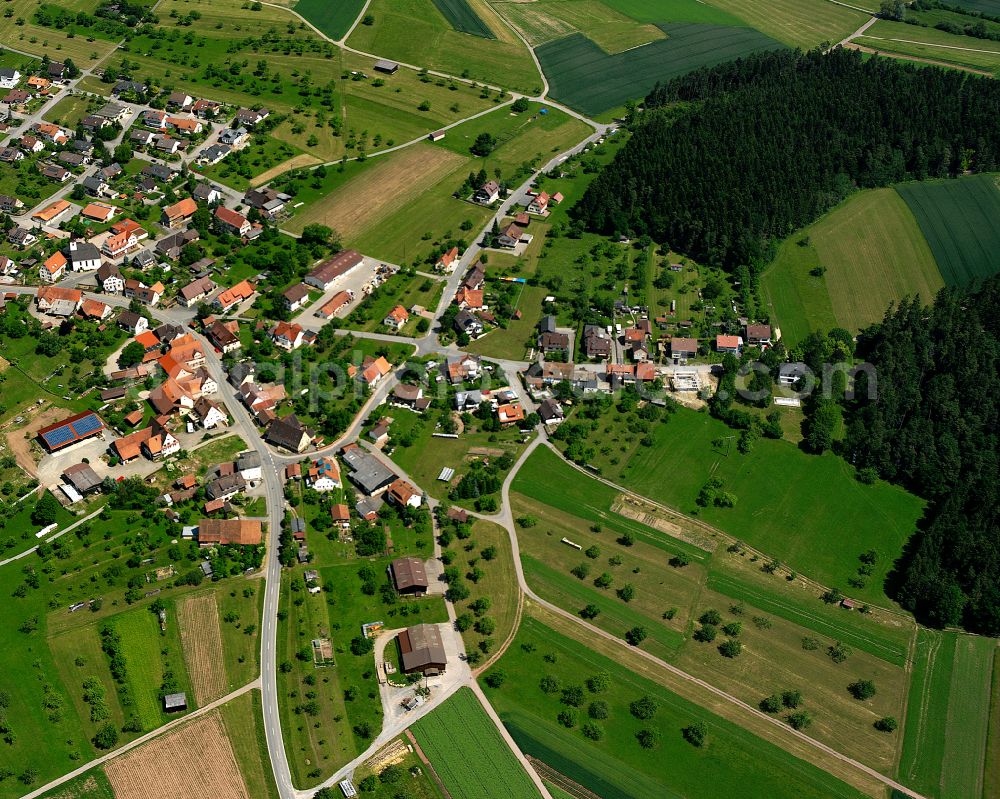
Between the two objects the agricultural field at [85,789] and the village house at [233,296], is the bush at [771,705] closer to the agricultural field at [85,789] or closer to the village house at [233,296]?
the agricultural field at [85,789]

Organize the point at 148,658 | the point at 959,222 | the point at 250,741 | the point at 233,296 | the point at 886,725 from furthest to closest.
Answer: the point at 959,222, the point at 233,296, the point at 148,658, the point at 886,725, the point at 250,741

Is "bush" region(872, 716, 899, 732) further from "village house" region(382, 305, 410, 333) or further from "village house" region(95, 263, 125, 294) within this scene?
"village house" region(95, 263, 125, 294)

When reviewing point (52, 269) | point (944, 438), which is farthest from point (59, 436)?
point (944, 438)

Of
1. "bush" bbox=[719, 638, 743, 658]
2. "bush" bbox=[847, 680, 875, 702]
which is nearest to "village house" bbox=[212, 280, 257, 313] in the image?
"bush" bbox=[719, 638, 743, 658]

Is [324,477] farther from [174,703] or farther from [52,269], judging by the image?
[52,269]

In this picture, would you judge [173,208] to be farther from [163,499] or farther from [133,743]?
[133,743]

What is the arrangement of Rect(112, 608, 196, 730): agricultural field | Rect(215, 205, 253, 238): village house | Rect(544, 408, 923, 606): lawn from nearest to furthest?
Rect(112, 608, 196, 730): agricultural field, Rect(544, 408, 923, 606): lawn, Rect(215, 205, 253, 238): village house
